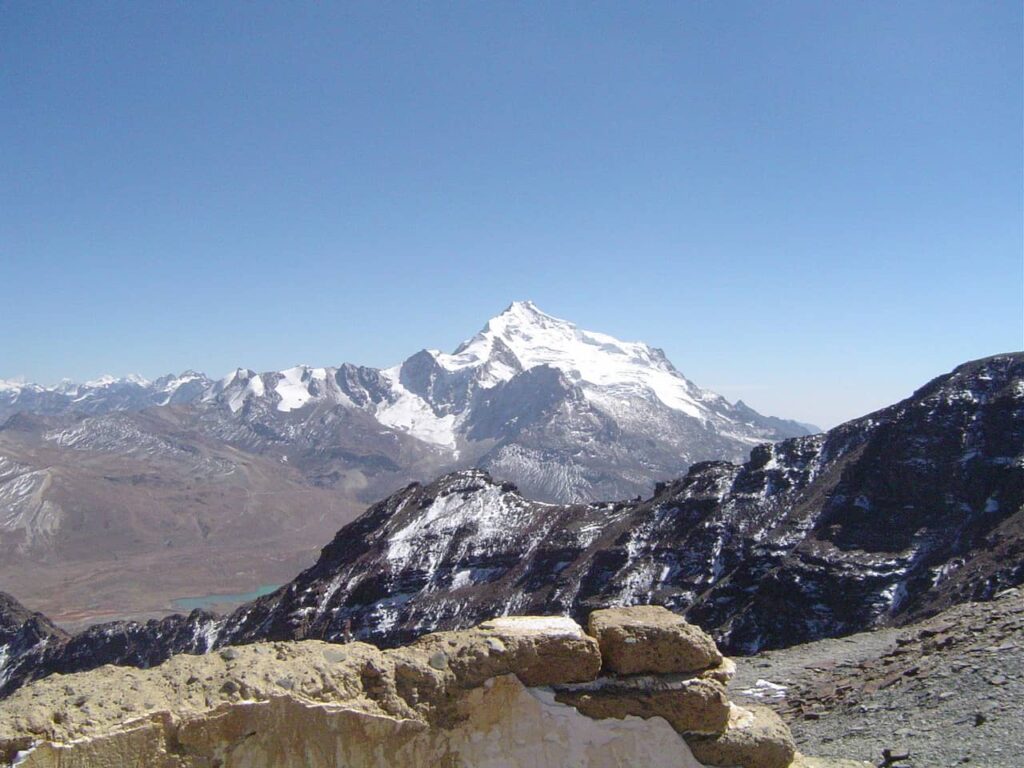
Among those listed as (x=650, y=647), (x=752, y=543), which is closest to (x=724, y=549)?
(x=752, y=543)

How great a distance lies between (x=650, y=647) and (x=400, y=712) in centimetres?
418

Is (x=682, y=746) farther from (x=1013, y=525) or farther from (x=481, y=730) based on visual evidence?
(x=1013, y=525)

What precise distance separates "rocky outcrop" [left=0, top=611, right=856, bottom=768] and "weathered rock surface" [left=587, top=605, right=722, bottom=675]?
0.12m

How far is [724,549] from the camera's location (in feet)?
221

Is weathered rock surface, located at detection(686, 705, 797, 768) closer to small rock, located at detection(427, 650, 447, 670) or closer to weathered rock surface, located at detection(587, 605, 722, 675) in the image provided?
weathered rock surface, located at detection(587, 605, 722, 675)

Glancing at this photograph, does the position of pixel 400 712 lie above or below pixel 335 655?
below

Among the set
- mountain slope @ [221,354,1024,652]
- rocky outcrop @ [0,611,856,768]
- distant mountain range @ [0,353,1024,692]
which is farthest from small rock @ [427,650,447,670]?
mountain slope @ [221,354,1024,652]

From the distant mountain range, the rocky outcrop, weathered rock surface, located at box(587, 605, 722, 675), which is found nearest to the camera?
the rocky outcrop

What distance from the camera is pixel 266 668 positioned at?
11281 millimetres

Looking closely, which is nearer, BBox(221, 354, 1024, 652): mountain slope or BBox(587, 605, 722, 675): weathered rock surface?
BBox(587, 605, 722, 675): weathered rock surface

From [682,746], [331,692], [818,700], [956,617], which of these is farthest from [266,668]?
[956,617]

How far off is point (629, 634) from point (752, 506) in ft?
207

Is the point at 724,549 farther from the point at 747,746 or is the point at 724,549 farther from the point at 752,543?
the point at 747,746

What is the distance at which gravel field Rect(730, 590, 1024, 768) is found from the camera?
55.9 ft
